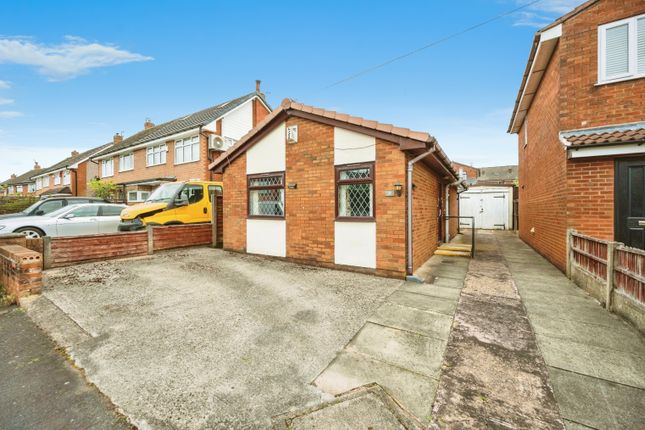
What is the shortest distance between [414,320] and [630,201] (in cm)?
557

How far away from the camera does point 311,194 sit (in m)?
6.77

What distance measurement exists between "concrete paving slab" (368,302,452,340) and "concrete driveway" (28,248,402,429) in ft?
0.78

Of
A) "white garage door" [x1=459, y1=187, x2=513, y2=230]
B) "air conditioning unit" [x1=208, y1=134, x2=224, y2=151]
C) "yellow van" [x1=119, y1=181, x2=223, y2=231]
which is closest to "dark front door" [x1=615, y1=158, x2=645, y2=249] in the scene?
"yellow van" [x1=119, y1=181, x2=223, y2=231]

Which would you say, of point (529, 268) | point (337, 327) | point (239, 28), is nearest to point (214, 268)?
point (337, 327)

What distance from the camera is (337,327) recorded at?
3.41m

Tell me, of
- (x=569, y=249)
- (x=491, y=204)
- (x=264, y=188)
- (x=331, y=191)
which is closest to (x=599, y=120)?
(x=569, y=249)

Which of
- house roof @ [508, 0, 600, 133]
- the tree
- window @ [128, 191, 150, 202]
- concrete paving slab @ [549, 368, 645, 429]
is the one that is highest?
house roof @ [508, 0, 600, 133]

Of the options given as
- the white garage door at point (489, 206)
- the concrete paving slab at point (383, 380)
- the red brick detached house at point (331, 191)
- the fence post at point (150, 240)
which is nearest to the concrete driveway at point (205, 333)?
the concrete paving slab at point (383, 380)

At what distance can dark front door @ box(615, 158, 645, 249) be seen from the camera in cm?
517

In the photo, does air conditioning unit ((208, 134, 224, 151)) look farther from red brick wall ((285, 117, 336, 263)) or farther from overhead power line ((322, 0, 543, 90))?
red brick wall ((285, 117, 336, 263))

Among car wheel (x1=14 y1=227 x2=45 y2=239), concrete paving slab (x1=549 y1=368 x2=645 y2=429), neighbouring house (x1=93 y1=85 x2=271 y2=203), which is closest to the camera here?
concrete paving slab (x1=549 y1=368 x2=645 y2=429)

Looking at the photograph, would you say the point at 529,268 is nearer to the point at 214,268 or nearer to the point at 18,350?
the point at 214,268

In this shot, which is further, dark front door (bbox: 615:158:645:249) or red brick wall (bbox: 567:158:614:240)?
red brick wall (bbox: 567:158:614:240)

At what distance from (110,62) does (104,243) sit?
36.3 ft
